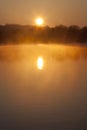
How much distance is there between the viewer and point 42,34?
7.70 ft

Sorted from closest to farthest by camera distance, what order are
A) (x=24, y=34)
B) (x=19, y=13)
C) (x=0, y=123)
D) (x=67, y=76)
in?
(x=0, y=123)
(x=67, y=76)
(x=19, y=13)
(x=24, y=34)

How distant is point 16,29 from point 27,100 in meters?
0.79

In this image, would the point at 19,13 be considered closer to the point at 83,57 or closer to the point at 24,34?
the point at 24,34

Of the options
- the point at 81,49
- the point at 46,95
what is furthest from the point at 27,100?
the point at 81,49

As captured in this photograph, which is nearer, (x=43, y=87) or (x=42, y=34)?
(x=43, y=87)

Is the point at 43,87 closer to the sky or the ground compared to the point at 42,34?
closer to the ground

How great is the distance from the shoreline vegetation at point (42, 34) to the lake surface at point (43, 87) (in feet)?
0.14

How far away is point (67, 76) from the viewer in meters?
1.94

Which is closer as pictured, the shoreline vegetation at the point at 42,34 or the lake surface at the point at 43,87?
the lake surface at the point at 43,87

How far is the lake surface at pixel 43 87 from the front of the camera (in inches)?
54.6

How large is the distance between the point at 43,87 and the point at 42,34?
0.68 meters

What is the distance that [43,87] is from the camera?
175 cm

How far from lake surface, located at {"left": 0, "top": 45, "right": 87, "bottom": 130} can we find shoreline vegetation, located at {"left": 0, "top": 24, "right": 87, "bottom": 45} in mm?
44

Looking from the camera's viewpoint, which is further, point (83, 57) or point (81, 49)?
point (81, 49)
